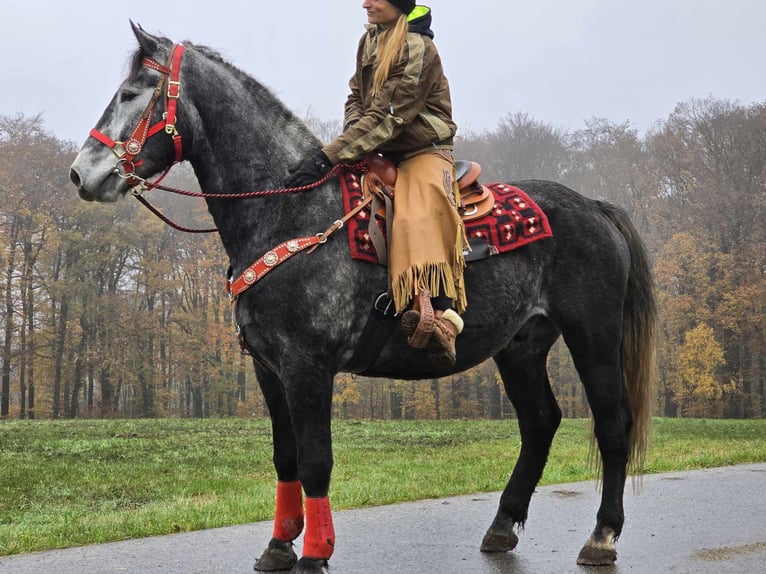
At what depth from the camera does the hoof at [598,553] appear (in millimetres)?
4922

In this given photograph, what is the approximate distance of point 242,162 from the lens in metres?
4.74

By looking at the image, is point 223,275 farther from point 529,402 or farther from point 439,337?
point 439,337

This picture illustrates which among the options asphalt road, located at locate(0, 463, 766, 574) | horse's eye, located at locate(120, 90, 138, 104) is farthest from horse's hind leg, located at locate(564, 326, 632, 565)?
horse's eye, located at locate(120, 90, 138, 104)

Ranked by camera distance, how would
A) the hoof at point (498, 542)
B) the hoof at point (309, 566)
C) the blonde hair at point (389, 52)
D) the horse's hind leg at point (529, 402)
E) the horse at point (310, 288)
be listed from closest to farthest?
the hoof at point (309, 566) < the horse at point (310, 288) < the blonde hair at point (389, 52) < the hoof at point (498, 542) < the horse's hind leg at point (529, 402)

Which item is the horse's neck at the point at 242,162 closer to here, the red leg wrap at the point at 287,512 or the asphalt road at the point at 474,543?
the red leg wrap at the point at 287,512

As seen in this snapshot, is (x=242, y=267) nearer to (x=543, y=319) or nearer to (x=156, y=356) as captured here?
(x=543, y=319)

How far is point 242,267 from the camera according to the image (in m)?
4.59

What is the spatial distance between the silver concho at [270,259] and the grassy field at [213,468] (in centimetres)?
265

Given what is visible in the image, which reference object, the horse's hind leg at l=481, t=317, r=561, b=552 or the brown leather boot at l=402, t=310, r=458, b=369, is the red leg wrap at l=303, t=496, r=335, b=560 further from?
the horse's hind leg at l=481, t=317, r=561, b=552

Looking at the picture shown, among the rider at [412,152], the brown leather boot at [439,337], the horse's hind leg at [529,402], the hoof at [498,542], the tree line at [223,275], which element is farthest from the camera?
the tree line at [223,275]

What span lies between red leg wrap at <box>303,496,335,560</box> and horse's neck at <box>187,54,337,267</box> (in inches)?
54.2

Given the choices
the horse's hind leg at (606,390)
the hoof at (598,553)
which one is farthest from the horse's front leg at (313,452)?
the horse's hind leg at (606,390)

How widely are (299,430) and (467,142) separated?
3654 cm

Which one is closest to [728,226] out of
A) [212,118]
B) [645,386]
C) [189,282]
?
[189,282]
